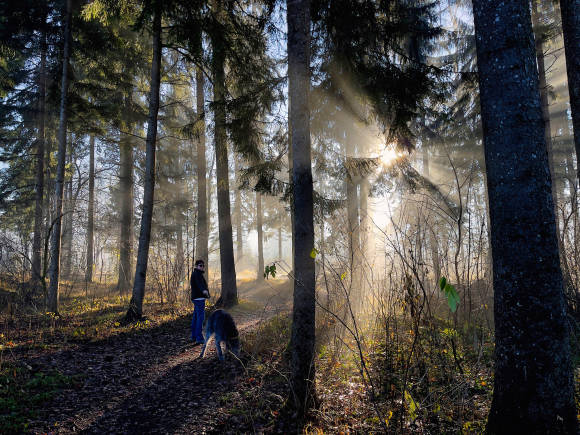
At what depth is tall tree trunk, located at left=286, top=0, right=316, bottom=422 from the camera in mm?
3967

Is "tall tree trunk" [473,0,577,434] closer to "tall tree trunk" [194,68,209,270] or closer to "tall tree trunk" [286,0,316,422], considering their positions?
"tall tree trunk" [286,0,316,422]

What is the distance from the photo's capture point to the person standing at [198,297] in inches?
285

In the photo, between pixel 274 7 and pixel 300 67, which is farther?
pixel 274 7

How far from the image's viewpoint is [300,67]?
428cm

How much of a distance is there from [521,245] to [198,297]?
643cm

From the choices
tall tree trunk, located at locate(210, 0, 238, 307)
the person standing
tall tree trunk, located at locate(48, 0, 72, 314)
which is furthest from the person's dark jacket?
tall tree trunk, located at locate(48, 0, 72, 314)

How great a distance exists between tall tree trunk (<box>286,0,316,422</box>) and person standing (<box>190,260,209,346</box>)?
3794 millimetres

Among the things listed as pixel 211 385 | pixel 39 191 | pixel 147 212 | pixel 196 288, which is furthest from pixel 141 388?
pixel 39 191

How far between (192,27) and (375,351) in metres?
8.56

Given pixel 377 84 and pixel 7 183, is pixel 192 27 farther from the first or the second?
pixel 7 183

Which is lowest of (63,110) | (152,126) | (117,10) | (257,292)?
(257,292)

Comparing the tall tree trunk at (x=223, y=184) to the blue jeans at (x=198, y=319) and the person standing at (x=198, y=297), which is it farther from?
the blue jeans at (x=198, y=319)

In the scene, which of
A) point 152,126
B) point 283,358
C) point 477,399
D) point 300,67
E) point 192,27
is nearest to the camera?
point 477,399

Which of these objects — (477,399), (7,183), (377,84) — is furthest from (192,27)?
(7,183)
